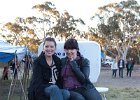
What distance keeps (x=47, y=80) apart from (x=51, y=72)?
13 cm

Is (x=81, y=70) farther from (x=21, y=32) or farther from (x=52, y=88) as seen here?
(x=21, y=32)

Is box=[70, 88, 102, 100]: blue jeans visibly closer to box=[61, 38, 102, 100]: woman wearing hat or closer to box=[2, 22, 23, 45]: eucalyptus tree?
box=[61, 38, 102, 100]: woman wearing hat

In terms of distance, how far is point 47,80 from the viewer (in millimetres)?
5125

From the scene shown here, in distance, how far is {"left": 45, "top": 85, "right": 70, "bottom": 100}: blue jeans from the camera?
4.87 meters

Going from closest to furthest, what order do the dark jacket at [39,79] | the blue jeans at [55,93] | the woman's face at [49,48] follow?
the blue jeans at [55,93]
the dark jacket at [39,79]
the woman's face at [49,48]

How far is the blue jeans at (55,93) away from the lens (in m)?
4.87

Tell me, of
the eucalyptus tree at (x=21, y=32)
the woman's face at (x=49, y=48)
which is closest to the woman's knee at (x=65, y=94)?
the woman's face at (x=49, y=48)

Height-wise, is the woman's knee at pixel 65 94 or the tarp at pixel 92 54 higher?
the tarp at pixel 92 54

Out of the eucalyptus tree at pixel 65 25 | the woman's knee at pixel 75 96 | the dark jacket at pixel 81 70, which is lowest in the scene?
the woman's knee at pixel 75 96

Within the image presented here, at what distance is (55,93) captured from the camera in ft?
16.0

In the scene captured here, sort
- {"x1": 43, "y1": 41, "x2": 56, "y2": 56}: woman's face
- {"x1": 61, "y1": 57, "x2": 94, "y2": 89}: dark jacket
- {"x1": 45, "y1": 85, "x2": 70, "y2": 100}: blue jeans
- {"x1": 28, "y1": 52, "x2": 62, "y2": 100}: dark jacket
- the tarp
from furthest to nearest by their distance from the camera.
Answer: the tarp, {"x1": 61, "y1": 57, "x2": 94, "y2": 89}: dark jacket, {"x1": 43, "y1": 41, "x2": 56, "y2": 56}: woman's face, {"x1": 28, "y1": 52, "x2": 62, "y2": 100}: dark jacket, {"x1": 45, "y1": 85, "x2": 70, "y2": 100}: blue jeans

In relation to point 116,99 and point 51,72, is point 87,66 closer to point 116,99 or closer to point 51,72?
point 51,72

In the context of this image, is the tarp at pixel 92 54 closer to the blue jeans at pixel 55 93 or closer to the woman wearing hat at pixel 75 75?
the woman wearing hat at pixel 75 75

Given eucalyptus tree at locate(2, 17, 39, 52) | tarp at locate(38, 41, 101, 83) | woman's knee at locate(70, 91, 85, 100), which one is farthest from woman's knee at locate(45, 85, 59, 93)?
eucalyptus tree at locate(2, 17, 39, 52)
